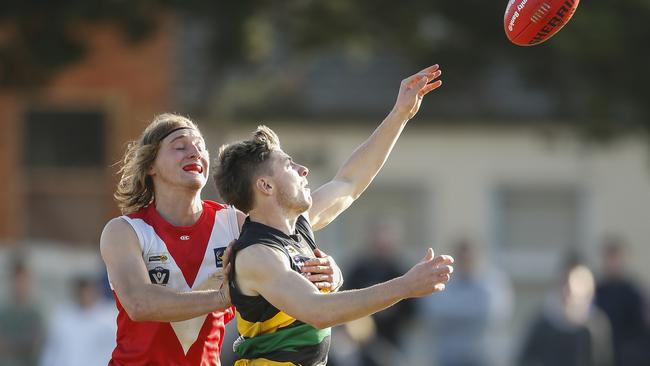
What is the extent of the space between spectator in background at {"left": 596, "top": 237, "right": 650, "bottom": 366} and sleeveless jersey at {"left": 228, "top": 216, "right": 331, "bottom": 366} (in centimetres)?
787

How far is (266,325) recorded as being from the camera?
5680mm

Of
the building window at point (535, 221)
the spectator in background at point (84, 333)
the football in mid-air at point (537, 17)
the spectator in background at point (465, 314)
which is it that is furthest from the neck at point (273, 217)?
the building window at point (535, 221)

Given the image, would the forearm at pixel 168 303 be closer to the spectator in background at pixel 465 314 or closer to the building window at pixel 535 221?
the spectator in background at pixel 465 314

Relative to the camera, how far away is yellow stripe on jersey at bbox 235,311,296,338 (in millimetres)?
5672

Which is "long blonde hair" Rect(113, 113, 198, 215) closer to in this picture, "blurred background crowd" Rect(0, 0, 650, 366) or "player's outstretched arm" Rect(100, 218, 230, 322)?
"player's outstretched arm" Rect(100, 218, 230, 322)

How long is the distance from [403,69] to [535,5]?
12.1 m

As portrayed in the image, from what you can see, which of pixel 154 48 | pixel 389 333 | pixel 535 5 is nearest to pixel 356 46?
pixel 389 333

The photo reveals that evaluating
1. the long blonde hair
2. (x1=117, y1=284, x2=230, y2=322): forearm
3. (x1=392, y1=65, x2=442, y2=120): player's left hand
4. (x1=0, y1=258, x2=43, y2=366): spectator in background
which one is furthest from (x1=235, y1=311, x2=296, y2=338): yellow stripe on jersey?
(x1=0, y1=258, x2=43, y2=366): spectator in background

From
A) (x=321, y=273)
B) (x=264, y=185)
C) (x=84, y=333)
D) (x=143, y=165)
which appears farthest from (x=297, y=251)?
(x=84, y=333)

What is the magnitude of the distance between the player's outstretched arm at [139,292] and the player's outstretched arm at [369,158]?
31.7 inches

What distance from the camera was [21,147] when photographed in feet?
57.6

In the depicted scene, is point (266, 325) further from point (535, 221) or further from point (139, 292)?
point (535, 221)

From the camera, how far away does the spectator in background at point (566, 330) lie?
39.8ft

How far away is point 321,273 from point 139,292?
2.52ft
